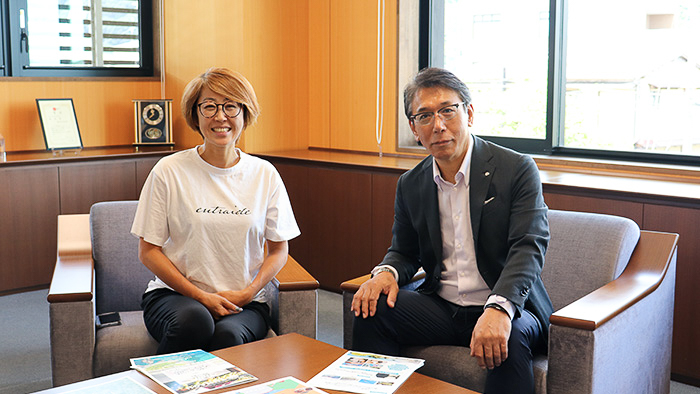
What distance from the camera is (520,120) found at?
4109mm

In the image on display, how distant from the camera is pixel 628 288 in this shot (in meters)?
2.12

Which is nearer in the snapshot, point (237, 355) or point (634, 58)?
point (237, 355)

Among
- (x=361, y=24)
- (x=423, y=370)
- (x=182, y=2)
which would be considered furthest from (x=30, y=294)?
(x=423, y=370)

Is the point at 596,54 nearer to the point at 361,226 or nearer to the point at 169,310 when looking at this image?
the point at 361,226

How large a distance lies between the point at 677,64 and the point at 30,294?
3.78 metres

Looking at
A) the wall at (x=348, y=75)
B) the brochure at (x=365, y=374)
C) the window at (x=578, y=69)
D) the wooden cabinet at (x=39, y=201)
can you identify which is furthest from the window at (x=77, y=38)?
the brochure at (x=365, y=374)

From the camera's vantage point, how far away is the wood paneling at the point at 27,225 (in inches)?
159

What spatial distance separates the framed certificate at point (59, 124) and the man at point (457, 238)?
2975 millimetres

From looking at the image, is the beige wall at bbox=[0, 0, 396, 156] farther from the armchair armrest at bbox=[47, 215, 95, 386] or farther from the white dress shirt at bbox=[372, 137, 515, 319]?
the armchair armrest at bbox=[47, 215, 95, 386]

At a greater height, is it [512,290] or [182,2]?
[182,2]

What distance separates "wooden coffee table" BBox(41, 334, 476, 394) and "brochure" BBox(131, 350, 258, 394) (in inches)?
0.9

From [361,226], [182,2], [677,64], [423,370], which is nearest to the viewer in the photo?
[423,370]

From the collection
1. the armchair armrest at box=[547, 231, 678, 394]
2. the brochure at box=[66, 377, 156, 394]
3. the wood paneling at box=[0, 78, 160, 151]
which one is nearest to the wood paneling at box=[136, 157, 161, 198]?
the wood paneling at box=[0, 78, 160, 151]

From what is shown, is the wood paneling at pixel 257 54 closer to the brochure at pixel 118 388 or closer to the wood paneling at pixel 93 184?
the wood paneling at pixel 93 184
